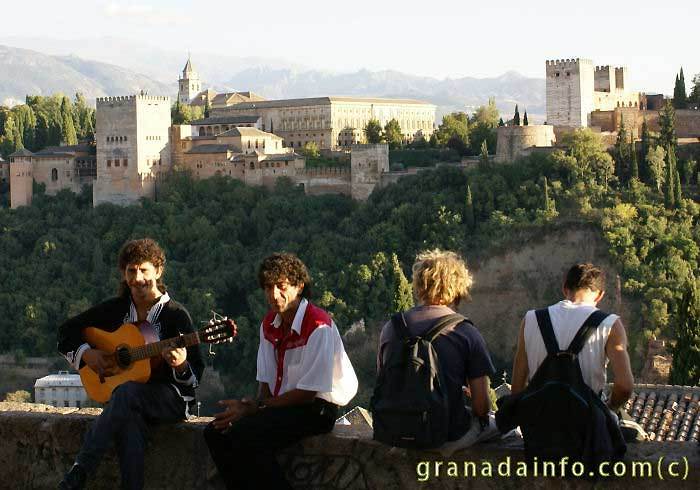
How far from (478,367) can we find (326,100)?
193ft


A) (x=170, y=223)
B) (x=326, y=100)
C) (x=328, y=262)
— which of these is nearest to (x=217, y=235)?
(x=170, y=223)

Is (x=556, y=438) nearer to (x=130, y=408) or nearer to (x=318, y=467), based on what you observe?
(x=318, y=467)

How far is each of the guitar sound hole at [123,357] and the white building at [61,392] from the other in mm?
35487

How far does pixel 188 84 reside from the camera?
381ft

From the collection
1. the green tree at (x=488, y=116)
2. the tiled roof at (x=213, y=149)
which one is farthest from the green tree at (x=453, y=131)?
the tiled roof at (x=213, y=149)

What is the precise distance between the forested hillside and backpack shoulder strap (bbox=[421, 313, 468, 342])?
1186 inches

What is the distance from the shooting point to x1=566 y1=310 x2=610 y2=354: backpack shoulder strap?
832cm

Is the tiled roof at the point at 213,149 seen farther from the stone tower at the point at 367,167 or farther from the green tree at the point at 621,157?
the green tree at the point at 621,157

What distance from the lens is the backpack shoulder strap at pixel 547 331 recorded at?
8.35 meters

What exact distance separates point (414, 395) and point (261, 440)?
44.0 inches

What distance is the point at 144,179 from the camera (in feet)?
193

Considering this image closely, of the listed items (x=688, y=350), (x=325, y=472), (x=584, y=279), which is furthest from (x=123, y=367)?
(x=688, y=350)

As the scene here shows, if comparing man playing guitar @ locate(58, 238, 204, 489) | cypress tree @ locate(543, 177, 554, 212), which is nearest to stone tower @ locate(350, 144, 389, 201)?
cypress tree @ locate(543, 177, 554, 212)

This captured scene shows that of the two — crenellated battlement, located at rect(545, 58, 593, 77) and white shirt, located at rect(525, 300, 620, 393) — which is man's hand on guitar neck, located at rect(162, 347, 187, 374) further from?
crenellated battlement, located at rect(545, 58, 593, 77)
